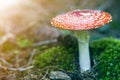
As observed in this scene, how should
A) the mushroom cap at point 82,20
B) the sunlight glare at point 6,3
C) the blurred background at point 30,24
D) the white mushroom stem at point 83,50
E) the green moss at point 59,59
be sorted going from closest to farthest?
the mushroom cap at point 82,20, the white mushroom stem at point 83,50, the green moss at point 59,59, the blurred background at point 30,24, the sunlight glare at point 6,3

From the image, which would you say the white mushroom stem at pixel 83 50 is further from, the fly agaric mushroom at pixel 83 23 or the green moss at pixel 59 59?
the green moss at pixel 59 59

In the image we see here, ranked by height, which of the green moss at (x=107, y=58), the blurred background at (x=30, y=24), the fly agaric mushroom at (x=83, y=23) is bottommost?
the green moss at (x=107, y=58)

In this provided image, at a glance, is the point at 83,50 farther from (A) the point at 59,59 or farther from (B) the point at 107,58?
(A) the point at 59,59

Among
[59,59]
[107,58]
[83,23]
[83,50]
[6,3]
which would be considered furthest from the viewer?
[6,3]

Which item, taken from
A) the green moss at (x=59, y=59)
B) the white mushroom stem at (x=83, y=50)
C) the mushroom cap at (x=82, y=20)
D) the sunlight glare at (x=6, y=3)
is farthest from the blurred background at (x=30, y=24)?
the mushroom cap at (x=82, y=20)

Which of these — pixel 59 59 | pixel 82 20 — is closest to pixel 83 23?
pixel 82 20

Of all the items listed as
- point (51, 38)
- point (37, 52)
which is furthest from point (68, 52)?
point (51, 38)

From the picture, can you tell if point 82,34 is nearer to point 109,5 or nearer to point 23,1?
point 23,1
